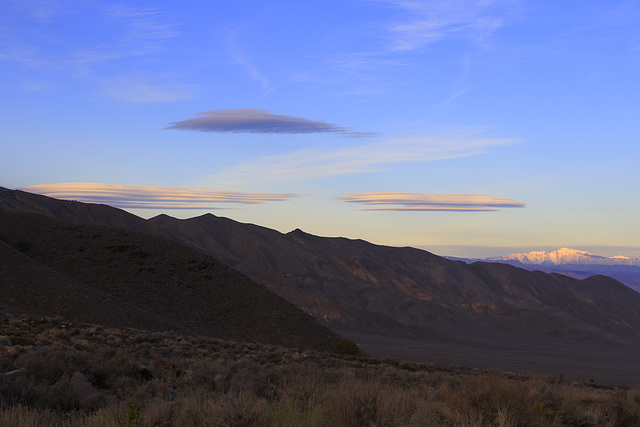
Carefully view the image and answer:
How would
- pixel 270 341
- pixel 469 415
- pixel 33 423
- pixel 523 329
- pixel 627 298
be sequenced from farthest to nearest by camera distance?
pixel 627 298, pixel 523 329, pixel 270 341, pixel 469 415, pixel 33 423

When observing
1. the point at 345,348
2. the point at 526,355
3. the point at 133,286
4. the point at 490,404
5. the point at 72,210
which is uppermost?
the point at 72,210

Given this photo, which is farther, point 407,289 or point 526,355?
point 407,289

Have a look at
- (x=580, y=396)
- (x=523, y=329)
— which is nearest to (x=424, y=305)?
(x=523, y=329)

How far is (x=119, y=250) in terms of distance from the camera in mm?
53719

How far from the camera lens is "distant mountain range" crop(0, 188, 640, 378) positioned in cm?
4884

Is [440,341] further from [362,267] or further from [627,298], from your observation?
[627,298]

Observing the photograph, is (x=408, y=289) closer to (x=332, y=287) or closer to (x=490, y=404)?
(x=332, y=287)

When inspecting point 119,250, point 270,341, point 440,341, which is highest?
point 119,250

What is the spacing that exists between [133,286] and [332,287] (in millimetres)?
68830

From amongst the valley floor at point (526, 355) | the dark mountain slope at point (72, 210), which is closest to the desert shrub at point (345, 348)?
the valley floor at point (526, 355)

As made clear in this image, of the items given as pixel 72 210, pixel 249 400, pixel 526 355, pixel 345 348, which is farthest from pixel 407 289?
pixel 249 400

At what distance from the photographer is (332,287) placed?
115 metres

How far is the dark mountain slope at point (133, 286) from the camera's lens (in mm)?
39438

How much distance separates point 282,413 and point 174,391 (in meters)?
3.84
